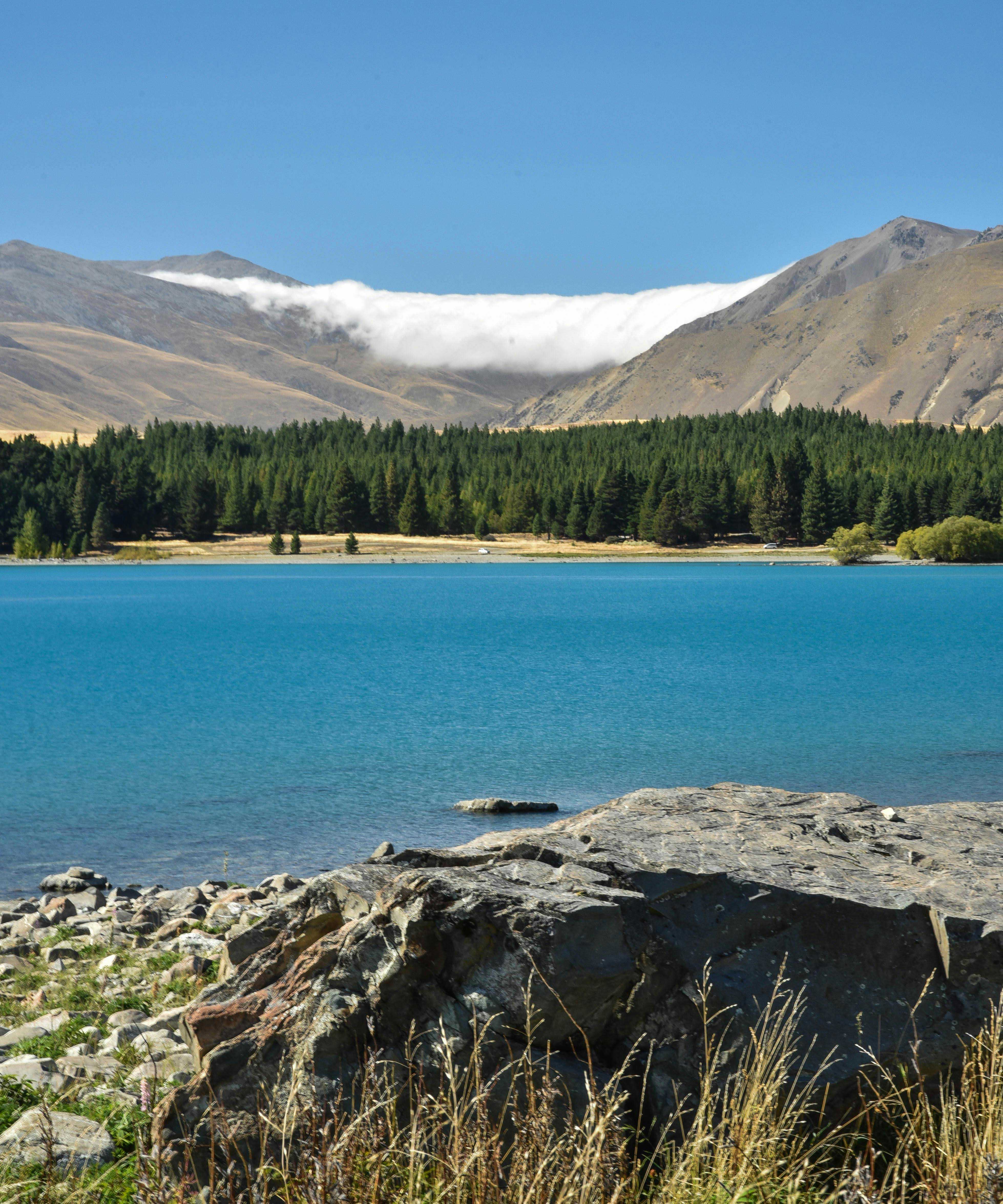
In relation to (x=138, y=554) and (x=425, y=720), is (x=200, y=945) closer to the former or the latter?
(x=425, y=720)

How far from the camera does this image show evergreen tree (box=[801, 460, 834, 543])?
508 feet

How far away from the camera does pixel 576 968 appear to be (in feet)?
16.5

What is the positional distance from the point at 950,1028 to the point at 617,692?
2768 centimetres

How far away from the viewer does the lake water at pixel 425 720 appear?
59.0 ft

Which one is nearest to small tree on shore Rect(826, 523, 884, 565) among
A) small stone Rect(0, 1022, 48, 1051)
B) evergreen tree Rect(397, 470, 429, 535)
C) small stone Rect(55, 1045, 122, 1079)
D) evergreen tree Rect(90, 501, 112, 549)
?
evergreen tree Rect(397, 470, 429, 535)

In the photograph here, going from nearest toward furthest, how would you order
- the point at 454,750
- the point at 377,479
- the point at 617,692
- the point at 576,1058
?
the point at 576,1058
the point at 454,750
the point at 617,692
the point at 377,479

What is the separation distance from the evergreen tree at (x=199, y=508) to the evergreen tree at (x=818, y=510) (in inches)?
3566

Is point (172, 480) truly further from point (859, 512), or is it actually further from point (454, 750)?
point (454, 750)

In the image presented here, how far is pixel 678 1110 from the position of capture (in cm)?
508

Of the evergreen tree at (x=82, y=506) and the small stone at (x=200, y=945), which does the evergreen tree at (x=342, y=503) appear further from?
the small stone at (x=200, y=945)

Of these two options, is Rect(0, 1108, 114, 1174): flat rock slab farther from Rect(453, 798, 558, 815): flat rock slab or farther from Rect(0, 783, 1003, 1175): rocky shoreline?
Rect(453, 798, 558, 815): flat rock slab

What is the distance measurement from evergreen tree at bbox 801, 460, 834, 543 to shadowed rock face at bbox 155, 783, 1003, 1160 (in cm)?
15567

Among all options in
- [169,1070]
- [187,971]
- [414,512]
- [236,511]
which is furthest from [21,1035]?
[236,511]

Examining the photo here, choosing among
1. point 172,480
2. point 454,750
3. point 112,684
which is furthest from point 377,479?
point 454,750
